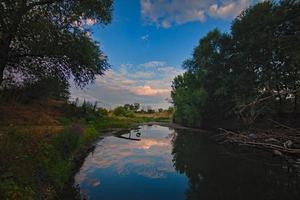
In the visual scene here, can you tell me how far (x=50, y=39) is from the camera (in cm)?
1262

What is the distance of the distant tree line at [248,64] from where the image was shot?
23.8 meters

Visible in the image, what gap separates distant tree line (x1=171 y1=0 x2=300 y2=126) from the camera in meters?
23.8

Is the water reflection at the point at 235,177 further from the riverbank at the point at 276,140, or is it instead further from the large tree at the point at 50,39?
the large tree at the point at 50,39

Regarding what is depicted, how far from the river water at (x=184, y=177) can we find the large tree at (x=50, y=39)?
19.0ft

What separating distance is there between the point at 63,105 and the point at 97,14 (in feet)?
47.7

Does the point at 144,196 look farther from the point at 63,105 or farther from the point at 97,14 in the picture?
the point at 63,105

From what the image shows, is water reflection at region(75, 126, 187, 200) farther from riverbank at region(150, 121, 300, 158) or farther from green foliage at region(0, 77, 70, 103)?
green foliage at region(0, 77, 70, 103)

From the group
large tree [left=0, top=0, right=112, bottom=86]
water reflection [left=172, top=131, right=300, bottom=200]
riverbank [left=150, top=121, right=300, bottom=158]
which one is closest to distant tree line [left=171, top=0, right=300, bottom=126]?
water reflection [left=172, top=131, right=300, bottom=200]

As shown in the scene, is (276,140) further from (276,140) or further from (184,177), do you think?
(184,177)

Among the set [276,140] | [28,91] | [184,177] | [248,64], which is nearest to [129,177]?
[184,177]

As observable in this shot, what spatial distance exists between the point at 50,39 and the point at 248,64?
25254mm

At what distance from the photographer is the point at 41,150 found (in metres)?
8.18

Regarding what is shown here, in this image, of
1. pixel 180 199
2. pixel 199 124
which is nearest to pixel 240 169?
pixel 180 199

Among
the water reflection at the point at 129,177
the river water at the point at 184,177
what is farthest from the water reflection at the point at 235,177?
the water reflection at the point at 129,177
